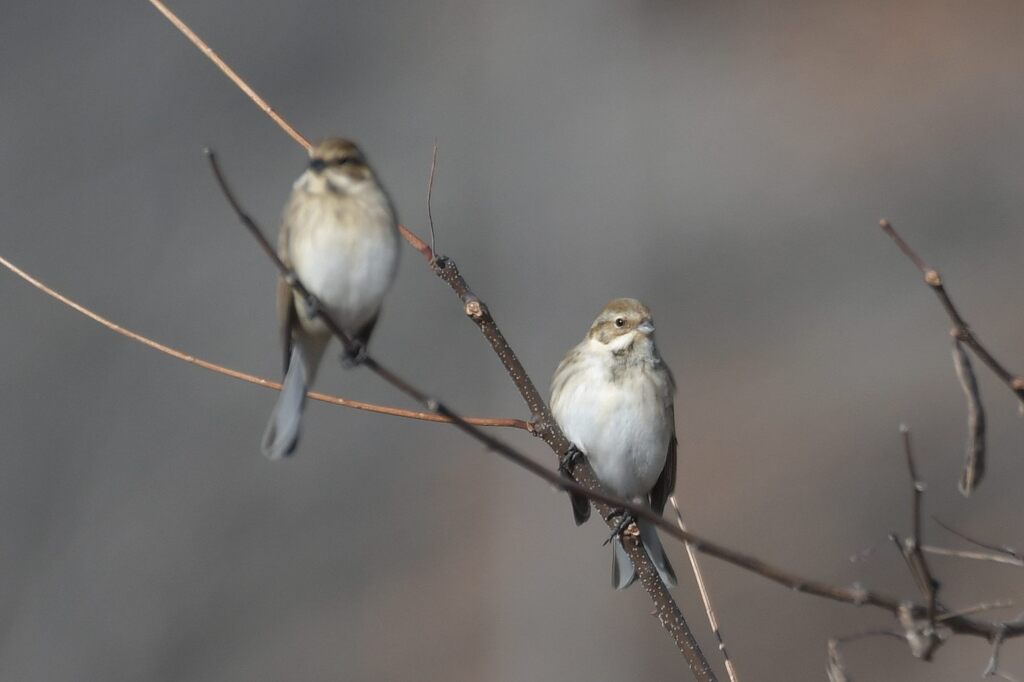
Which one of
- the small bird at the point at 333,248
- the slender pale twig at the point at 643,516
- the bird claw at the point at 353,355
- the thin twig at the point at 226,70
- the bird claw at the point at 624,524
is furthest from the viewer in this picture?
the bird claw at the point at 624,524

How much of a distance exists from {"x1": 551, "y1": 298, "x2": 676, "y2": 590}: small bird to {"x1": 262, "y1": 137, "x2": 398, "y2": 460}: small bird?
197 centimetres

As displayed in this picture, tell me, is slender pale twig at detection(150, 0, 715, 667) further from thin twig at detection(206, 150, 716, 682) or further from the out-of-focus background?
the out-of-focus background

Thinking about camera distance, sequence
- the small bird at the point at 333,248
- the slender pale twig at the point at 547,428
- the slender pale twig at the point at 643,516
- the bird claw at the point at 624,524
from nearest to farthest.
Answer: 1. the slender pale twig at the point at 643,516
2. the slender pale twig at the point at 547,428
3. the small bird at the point at 333,248
4. the bird claw at the point at 624,524

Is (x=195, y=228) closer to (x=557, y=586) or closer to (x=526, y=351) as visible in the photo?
(x=526, y=351)

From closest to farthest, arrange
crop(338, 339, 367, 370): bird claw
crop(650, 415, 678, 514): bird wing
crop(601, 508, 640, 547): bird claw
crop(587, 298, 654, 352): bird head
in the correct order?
crop(338, 339, 367, 370): bird claw → crop(601, 508, 640, 547): bird claw → crop(587, 298, 654, 352): bird head → crop(650, 415, 678, 514): bird wing

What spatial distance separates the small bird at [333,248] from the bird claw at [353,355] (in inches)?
4.6

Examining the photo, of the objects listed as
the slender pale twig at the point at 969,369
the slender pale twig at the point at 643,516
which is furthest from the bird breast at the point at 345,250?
the slender pale twig at the point at 969,369

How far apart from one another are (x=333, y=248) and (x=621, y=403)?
2.18m

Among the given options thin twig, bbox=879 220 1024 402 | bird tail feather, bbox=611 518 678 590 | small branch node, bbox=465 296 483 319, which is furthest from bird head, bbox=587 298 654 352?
thin twig, bbox=879 220 1024 402

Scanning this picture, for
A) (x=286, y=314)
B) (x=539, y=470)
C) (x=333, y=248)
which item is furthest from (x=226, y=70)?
(x=539, y=470)

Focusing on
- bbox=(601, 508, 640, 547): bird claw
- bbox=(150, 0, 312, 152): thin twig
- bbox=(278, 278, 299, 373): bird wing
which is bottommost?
bbox=(601, 508, 640, 547): bird claw

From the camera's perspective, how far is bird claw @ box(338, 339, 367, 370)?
8.52 ft

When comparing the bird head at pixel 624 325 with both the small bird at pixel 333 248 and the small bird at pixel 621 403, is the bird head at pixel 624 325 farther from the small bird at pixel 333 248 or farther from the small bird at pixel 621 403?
the small bird at pixel 333 248

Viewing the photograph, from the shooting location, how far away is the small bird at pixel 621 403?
17.4ft
